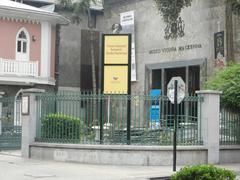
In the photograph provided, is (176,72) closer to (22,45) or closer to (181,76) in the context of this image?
(181,76)

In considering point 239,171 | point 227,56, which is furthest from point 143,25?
point 239,171

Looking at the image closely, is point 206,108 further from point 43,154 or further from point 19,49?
point 19,49

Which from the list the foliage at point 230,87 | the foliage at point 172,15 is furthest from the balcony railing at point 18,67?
the foliage at point 230,87

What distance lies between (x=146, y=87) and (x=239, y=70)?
17.1m

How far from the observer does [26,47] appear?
3416 cm

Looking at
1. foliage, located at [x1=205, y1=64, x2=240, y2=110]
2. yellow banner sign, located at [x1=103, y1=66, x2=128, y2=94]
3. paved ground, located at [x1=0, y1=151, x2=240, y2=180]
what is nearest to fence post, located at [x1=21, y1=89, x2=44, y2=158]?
paved ground, located at [x1=0, y1=151, x2=240, y2=180]

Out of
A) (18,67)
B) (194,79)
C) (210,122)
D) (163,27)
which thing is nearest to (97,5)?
(163,27)

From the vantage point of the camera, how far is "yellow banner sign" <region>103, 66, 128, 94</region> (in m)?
19.2

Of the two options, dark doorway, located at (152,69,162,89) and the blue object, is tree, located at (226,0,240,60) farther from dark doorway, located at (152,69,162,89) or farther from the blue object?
the blue object

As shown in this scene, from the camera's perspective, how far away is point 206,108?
18.9m

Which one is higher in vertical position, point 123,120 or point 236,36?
point 236,36

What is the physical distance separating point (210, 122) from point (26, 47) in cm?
1809

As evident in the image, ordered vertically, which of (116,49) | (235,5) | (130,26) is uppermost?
(130,26)

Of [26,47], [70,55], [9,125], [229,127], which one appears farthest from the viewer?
[70,55]
